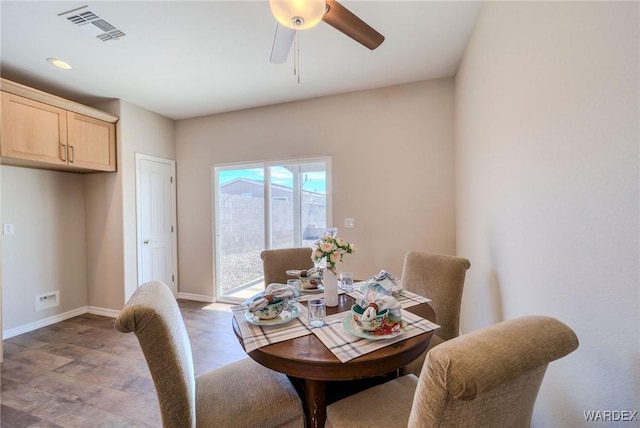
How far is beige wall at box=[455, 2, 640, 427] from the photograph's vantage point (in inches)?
27.1

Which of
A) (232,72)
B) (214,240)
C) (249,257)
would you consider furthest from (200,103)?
(249,257)

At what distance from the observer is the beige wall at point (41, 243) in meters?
2.85

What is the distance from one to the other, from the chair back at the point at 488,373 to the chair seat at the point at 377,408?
452 millimetres

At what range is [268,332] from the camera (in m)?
1.19

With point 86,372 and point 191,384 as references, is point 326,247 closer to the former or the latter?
point 191,384

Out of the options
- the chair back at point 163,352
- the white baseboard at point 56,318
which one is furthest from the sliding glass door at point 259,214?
the chair back at point 163,352

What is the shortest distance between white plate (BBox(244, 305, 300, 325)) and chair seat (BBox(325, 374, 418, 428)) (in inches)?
15.6

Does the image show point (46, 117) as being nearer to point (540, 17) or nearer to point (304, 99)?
point (304, 99)

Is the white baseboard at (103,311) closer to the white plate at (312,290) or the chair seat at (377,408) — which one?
the white plate at (312,290)

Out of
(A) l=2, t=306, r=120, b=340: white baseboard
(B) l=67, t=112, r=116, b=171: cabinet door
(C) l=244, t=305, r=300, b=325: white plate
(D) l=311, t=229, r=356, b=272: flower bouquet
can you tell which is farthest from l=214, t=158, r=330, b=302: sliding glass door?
(C) l=244, t=305, r=300, b=325: white plate

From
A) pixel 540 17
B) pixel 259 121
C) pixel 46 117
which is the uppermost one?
pixel 259 121

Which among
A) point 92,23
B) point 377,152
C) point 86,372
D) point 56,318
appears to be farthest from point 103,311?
point 377,152

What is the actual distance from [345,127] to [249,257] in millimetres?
2181

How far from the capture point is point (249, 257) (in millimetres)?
3768
